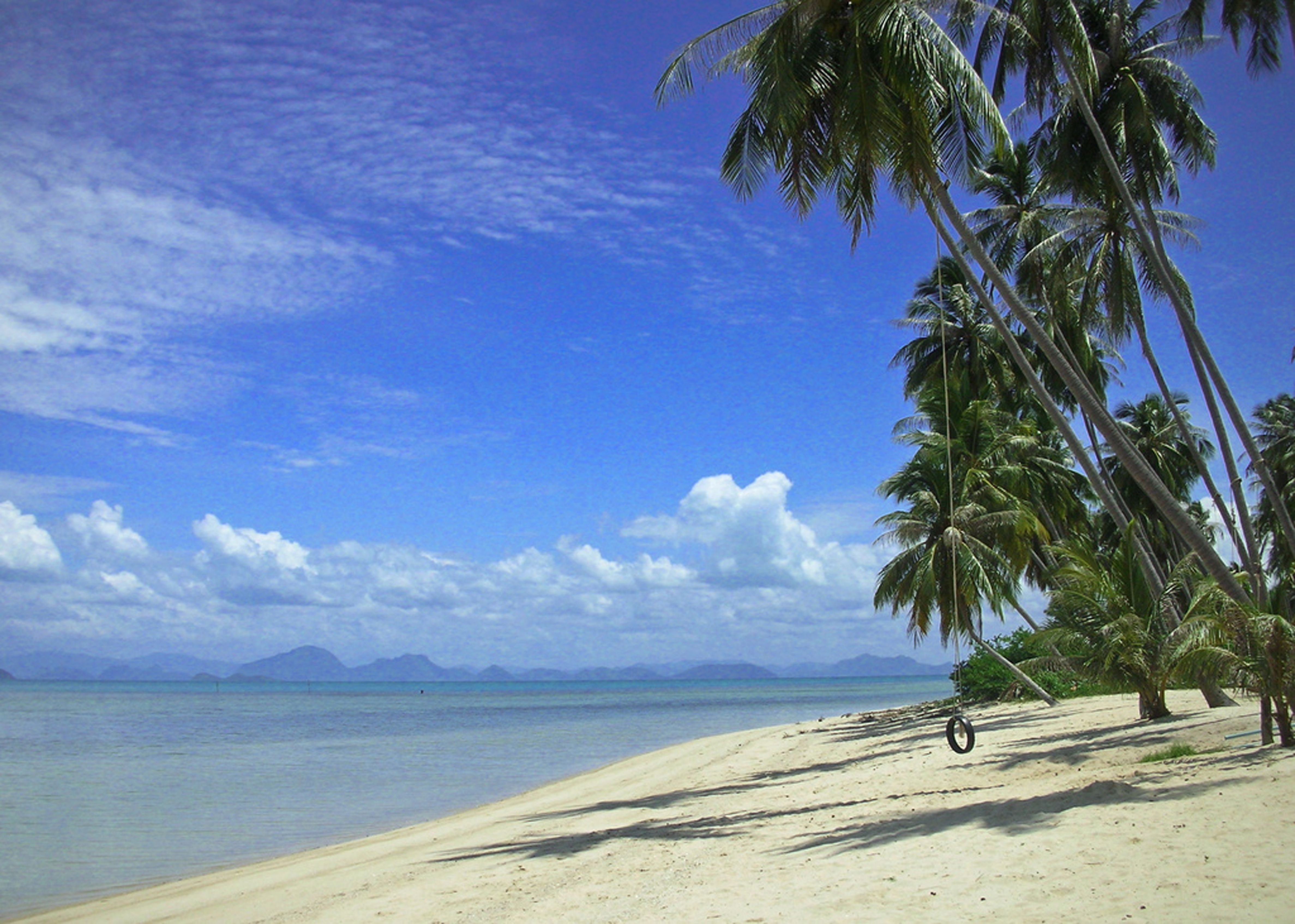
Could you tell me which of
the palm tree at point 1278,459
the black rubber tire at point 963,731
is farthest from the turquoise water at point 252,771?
the palm tree at point 1278,459

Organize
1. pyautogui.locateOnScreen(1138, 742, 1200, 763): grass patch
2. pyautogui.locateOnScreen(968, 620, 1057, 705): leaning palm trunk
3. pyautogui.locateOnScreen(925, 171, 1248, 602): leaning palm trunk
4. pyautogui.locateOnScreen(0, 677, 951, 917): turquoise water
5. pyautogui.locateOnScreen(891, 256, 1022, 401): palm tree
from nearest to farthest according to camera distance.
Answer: pyautogui.locateOnScreen(1138, 742, 1200, 763): grass patch
pyautogui.locateOnScreen(925, 171, 1248, 602): leaning palm trunk
pyautogui.locateOnScreen(0, 677, 951, 917): turquoise water
pyautogui.locateOnScreen(968, 620, 1057, 705): leaning palm trunk
pyautogui.locateOnScreen(891, 256, 1022, 401): palm tree

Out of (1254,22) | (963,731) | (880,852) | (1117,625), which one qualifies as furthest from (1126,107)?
(880,852)

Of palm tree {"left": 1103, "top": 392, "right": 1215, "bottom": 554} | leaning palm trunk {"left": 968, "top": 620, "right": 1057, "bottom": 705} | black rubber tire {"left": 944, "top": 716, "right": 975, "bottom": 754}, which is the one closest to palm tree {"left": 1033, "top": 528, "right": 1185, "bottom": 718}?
black rubber tire {"left": 944, "top": 716, "right": 975, "bottom": 754}

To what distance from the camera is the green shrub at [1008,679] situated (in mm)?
23766

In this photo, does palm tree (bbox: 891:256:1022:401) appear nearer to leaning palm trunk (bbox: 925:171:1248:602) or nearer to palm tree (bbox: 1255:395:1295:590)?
palm tree (bbox: 1255:395:1295:590)

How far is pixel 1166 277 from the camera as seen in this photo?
44.7ft

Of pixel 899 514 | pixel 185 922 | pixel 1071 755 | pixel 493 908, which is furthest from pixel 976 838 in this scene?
pixel 899 514

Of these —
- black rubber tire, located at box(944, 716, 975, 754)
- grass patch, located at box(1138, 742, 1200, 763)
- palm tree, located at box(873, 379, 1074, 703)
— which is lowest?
grass patch, located at box(1138, 742, 1200, 763)

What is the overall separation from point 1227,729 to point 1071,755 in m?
1.88

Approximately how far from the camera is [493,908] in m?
7.85

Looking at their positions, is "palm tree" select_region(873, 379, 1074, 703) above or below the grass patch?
above

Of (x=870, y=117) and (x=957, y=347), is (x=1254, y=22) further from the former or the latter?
(x=957, y=347)

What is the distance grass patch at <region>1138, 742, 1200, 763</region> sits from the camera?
10258mm

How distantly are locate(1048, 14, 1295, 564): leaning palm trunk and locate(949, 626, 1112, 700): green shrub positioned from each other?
30.1 ft
